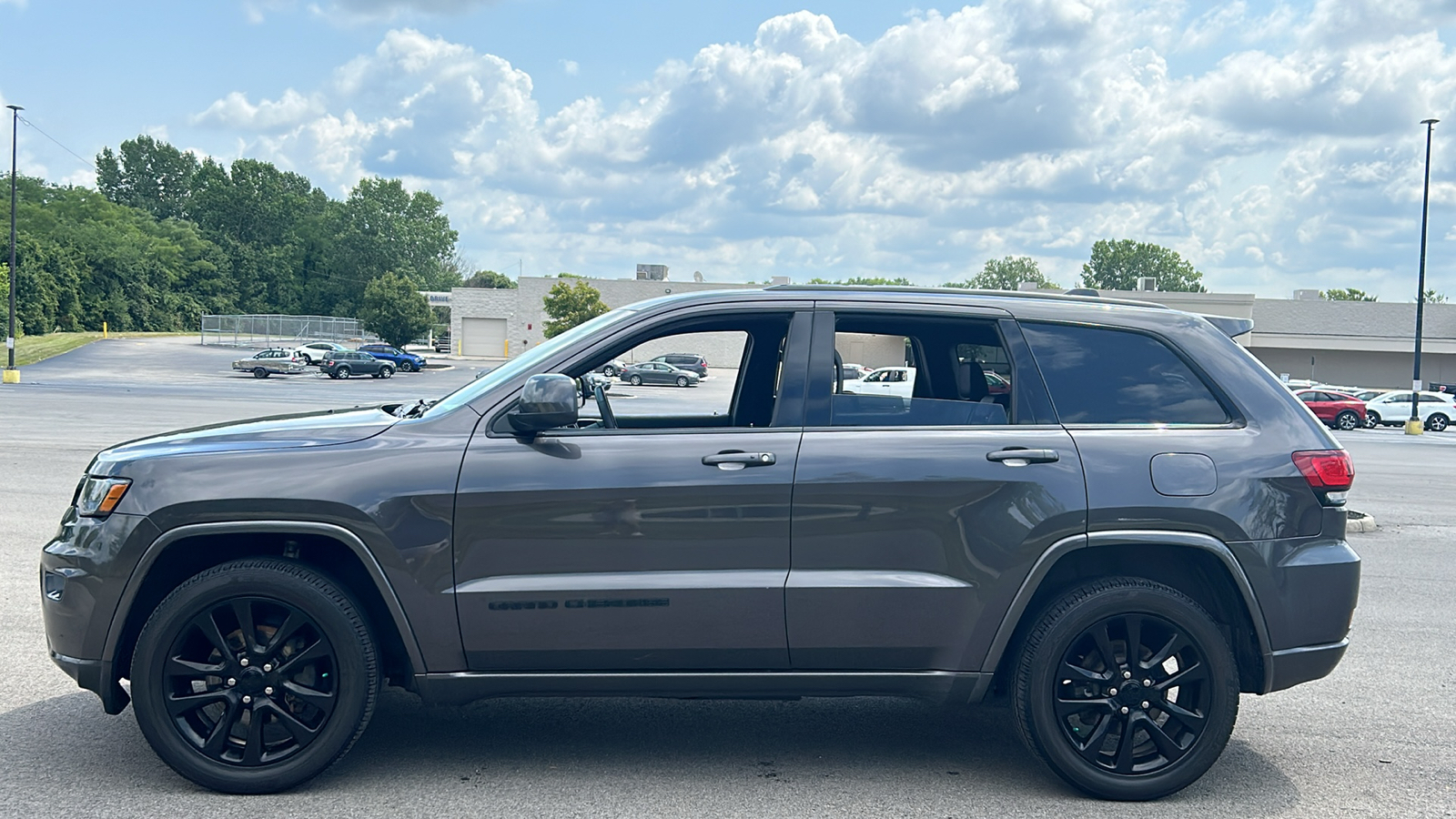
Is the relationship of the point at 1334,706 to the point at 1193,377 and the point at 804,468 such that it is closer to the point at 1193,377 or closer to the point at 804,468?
the point at 1193,377

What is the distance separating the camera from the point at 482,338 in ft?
268

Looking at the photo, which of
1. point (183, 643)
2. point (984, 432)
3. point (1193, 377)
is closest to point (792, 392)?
point (984, 432)

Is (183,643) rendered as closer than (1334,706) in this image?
Yes

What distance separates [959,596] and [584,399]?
1.63 m

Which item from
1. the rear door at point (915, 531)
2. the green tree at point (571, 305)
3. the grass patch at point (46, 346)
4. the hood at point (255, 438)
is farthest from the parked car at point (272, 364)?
the rear door at point (915, 531)

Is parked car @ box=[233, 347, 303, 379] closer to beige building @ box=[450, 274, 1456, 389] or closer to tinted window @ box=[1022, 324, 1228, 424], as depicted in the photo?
beige building @ box=[450, 274, 1456, 389]

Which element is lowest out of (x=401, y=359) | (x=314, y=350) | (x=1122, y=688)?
(x=1122, y=688)

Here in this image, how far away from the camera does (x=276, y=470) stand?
3.88 meters

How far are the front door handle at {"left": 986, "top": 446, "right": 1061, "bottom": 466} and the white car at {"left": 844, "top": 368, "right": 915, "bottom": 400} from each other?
1.45 feet

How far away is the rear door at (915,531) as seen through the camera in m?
3.92

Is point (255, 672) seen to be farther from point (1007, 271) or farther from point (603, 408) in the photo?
point (1007, 271)

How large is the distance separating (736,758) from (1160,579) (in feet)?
5.83

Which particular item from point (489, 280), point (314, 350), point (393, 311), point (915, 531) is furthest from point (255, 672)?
point (489, 280)

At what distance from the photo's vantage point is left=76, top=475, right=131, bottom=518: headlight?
12.8ft
